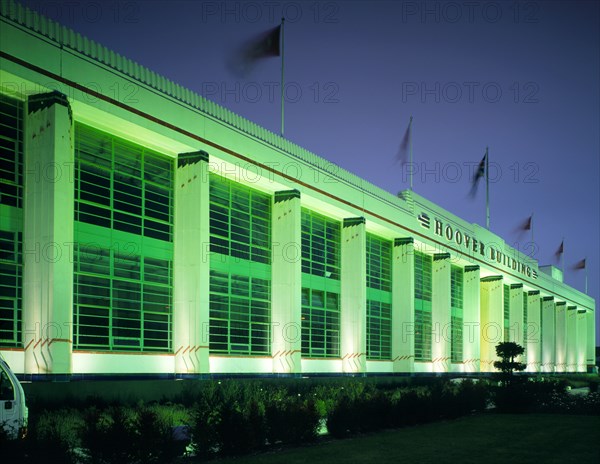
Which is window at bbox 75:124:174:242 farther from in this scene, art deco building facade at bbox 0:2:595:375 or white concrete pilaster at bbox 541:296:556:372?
white concrete pilaster at bbox 541:296:556:372

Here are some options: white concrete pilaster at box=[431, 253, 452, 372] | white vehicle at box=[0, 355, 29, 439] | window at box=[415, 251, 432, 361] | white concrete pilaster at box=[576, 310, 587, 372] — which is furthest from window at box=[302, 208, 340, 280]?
white concrete pilaster at box=[576, 310, 587, 372]

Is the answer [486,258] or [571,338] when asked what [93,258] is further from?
[571,338]

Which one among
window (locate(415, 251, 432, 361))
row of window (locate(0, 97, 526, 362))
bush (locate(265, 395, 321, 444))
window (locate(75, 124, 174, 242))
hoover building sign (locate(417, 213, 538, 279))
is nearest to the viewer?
bush (locate(265, 395, 321, 444))

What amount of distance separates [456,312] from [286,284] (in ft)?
97.5

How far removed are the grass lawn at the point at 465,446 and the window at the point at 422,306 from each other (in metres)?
26.7

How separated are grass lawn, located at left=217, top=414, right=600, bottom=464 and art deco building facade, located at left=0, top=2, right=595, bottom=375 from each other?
9337 mm

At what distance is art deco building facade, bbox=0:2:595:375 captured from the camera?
75.8ft

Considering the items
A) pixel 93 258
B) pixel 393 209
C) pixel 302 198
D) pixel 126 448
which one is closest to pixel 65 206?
pixel 93 258

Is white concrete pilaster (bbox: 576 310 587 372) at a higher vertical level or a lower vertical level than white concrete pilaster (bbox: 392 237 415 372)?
lower

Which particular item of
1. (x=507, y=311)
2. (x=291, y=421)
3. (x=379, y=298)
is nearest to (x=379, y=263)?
(x=379, y=298)

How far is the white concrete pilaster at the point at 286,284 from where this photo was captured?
3619cm

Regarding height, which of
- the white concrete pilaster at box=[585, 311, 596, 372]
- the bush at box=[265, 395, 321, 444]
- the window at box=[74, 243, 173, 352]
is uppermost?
the window at box=[74, 243, 173, 352]

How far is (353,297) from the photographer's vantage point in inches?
1705

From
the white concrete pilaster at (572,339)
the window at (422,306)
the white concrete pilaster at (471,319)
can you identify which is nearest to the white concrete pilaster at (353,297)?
the window at (422,306)
